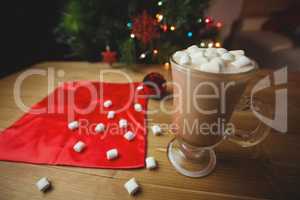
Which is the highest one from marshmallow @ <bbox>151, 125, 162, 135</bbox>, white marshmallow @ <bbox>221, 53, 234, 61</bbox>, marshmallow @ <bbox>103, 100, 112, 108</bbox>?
white marshmallow @ <bbox>221, 53, 234, 61</bbox>

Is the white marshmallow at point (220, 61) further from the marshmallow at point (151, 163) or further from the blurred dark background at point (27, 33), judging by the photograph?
the blurred dark background at point (27, 33)

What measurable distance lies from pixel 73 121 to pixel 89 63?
24.2 inches

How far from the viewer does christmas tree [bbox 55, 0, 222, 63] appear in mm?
1185

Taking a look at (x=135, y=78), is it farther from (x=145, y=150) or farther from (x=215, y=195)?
(x=215, y=195)

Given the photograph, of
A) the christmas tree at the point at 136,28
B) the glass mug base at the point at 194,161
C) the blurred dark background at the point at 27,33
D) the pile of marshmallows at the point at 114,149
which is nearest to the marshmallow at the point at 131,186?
the pile of marshmallows at the point at 114,149

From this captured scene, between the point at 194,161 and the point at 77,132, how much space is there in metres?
0.38

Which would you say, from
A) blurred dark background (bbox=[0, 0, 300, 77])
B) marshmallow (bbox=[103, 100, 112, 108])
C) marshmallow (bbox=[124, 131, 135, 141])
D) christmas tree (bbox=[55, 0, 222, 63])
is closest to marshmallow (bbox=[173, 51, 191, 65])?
marshmallow (bbox=[124, 131, 135, 141])

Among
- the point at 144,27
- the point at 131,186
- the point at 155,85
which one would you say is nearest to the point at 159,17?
the point at 144,27

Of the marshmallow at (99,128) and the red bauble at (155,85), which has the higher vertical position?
the red bauble at (155,85)

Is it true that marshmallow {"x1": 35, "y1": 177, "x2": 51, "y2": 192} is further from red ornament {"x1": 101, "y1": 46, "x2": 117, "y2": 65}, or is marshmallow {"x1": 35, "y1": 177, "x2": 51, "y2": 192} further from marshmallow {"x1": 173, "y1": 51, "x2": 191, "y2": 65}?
red ornament {"x1": 101, "y1": 46, "x2": 117, "y2": 65}

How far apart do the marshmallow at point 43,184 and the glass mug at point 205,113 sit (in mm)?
306

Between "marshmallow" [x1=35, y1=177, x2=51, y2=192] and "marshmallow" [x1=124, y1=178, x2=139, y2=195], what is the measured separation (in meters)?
0.18

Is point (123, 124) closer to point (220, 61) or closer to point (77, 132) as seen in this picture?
point (77, 132)

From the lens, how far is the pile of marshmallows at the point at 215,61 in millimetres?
409
